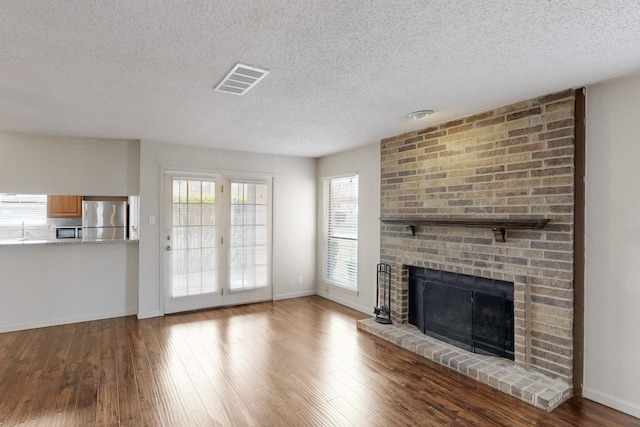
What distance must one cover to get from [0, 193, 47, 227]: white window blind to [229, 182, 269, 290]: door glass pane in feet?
11.4

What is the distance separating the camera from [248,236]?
5.61 meters

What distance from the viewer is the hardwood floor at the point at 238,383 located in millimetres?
2461

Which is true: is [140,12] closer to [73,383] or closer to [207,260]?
[73,383]

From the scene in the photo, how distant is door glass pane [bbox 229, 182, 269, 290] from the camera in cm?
548

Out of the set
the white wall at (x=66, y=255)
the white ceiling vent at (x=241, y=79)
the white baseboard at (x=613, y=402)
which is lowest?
the white baseboard at (x=613, y=402)

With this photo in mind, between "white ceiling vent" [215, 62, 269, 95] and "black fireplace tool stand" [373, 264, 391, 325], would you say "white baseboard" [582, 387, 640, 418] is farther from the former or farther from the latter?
"white ceiling vent" [215, 62, 269, 95]

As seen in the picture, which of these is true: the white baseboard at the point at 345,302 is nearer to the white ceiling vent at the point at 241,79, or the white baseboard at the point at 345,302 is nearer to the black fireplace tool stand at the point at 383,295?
the black fireplace tool stand at the point at 383,295

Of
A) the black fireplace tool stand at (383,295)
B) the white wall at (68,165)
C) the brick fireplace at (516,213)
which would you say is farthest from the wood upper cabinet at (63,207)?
the brick fireplace at (516,213)

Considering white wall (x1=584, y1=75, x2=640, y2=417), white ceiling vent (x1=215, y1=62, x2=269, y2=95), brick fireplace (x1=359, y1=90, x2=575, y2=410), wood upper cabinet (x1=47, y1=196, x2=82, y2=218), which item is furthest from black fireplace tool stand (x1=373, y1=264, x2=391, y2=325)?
wood upper cabinet (x1=47, y1=196, x2=82, y2=218)

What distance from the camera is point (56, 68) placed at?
2412mm

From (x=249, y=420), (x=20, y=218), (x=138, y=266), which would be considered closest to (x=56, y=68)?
(x=249, y=420)

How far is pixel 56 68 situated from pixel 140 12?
1171mm

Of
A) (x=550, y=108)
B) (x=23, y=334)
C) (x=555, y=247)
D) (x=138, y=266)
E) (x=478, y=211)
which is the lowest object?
(x=23, y=334)

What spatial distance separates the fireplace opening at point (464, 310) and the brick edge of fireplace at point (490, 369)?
116mm
